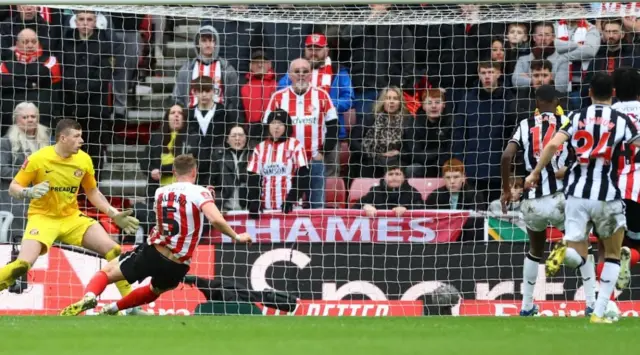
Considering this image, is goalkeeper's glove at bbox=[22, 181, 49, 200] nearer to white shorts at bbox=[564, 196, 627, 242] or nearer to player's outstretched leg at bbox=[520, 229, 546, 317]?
player's outstretched leg at bbox=[520, 229, 546, 317]

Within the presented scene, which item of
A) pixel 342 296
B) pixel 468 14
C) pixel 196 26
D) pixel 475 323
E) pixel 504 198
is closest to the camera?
pixel 475 323

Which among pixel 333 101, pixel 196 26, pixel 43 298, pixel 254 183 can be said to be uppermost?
pixel 196 26

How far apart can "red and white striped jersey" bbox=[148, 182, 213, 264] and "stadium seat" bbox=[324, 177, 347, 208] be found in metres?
2.99

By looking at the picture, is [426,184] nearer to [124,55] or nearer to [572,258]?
[124,55]

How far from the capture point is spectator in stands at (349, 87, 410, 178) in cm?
1349

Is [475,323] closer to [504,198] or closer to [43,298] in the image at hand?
[504,198]

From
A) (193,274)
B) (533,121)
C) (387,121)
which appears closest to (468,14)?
(387,121)

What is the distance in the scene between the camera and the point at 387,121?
13555mm

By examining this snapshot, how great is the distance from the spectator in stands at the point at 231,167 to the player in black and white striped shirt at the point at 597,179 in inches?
182

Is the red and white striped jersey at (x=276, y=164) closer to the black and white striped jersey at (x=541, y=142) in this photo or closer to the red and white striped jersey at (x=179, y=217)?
the red and white striped jersey at (x=179, y=217)

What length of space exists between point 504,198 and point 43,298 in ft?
15.9

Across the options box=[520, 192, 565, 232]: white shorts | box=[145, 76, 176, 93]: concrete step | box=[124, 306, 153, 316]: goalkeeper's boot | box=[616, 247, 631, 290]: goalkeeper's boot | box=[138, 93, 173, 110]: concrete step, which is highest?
box=[145, 76, 176, 93]: concrete step

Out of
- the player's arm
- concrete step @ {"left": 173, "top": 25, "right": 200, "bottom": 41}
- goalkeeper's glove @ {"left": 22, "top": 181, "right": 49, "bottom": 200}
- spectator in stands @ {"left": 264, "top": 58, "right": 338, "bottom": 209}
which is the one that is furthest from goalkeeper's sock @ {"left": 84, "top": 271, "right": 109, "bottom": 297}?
concrete step @ {"left": 173, "top": 25, "right": 200, "bottom": 41}

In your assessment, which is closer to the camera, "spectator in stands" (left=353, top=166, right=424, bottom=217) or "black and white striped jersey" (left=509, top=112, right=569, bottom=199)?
"black and white striped jersey" (left=509, top=112, right=569, bottom=199)
